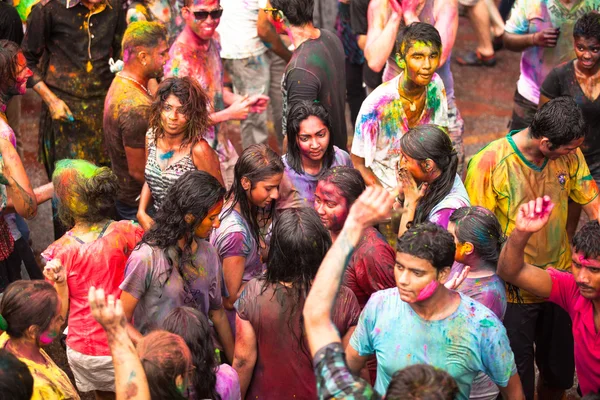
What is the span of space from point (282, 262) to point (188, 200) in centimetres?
65

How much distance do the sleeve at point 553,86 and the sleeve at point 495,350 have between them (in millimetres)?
2973

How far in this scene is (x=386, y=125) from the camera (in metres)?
5.32

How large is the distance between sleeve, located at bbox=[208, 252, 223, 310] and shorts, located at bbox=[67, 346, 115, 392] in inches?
26.0

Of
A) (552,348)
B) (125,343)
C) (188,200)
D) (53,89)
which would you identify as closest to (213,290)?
(188,200)

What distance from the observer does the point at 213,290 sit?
421cm

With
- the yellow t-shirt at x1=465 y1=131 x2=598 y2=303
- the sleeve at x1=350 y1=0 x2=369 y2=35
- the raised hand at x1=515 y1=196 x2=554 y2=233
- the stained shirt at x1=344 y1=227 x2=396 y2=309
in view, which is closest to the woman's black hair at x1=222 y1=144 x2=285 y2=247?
the stained shirt at x1=344 y1=227 x2=396 y2=309

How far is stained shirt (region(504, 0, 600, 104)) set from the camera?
21.7 feet

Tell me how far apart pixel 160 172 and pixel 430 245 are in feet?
7.32

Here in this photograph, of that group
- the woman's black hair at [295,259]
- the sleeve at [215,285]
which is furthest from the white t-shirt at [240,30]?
the woman's black hair at [295,259]

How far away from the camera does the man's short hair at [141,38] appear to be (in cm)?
559

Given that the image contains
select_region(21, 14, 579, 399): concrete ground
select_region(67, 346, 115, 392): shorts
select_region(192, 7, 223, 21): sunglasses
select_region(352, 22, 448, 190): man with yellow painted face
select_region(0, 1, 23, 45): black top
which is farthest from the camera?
select_region(21, 14, 579, 399): concrete ground

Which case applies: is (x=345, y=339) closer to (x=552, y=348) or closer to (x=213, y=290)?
(x=213, y=290)

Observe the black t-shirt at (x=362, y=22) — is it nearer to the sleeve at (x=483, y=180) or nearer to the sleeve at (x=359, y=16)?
the sleeve at (x=359, y=16)

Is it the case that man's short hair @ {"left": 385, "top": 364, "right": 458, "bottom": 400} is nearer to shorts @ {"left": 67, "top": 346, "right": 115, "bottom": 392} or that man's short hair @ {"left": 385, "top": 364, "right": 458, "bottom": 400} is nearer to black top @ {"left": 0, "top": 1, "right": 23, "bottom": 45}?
shorts @ {"left": 67, "top": 346, "right": 115, "bottom": 392}
